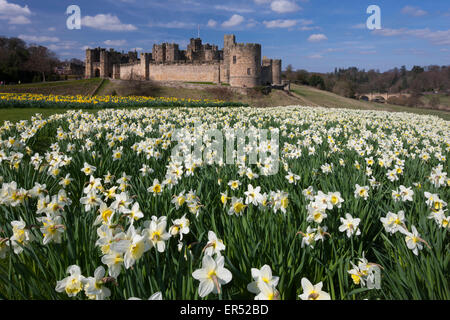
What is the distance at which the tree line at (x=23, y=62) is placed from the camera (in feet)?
161

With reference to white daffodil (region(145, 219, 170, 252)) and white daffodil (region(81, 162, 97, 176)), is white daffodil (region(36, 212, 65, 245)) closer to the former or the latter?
white daffodil (region(145, 219, 170, 252))

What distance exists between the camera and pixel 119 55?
6419 cm

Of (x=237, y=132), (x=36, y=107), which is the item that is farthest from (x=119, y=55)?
(x=237, y=132)

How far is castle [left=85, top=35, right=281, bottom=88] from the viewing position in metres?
41.6

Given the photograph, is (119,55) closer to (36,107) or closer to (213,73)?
(213,73)

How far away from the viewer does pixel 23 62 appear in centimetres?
5469

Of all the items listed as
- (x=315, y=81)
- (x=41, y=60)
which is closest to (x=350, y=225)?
(x=41, y=60)

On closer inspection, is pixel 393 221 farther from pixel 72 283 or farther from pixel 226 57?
pixel 226 57

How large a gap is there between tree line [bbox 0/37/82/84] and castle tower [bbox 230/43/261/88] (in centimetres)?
3752

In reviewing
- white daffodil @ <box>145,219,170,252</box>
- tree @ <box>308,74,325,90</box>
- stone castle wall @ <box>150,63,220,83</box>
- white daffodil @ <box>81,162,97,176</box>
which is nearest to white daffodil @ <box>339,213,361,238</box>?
white daffodil @ <box>145,219,170,252</box>

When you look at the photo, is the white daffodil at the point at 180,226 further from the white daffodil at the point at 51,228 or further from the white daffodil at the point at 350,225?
the white daffodil at the point at 350,225

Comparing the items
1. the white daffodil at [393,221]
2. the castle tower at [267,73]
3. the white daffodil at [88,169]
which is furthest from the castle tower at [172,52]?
the white daffodil at [393,221]

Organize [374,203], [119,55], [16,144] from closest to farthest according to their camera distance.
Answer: [374,203]
[16,144]
[119,55]
